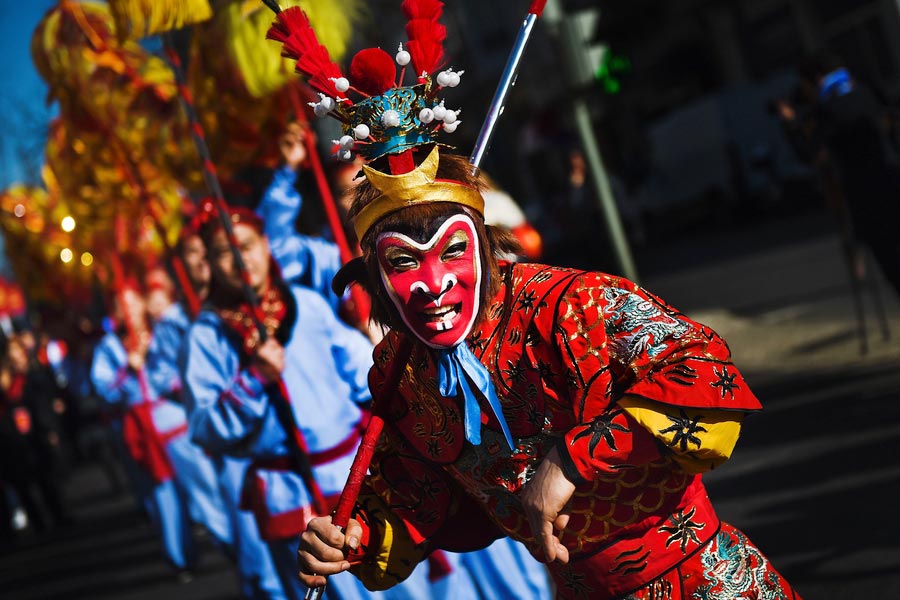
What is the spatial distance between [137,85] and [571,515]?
5276 millimetres

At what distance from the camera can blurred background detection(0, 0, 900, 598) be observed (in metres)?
5.92

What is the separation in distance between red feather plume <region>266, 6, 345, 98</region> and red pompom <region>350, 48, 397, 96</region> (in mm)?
39

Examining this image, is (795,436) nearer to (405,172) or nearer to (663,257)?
(405,172)

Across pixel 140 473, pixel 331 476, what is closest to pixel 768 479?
pixel 331 476

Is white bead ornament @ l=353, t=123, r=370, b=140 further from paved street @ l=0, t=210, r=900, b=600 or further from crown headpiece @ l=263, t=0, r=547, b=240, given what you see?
paved street @ l=0, t=210, r=900, b=600

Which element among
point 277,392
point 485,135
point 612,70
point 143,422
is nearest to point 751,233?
point 612,70

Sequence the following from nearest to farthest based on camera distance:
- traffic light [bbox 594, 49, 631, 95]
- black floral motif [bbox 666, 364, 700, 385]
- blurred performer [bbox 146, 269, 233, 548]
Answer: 1. black floral motif [bbox 666, 364, 700, 385]
2. blurred performer [bbox 146, 269, 233, 548]
3. traffic light [bbox 594, 49, 631, 95]

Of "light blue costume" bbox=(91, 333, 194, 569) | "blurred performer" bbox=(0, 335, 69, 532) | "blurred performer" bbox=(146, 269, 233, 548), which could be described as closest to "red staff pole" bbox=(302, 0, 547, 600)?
"blurred performer" bbox=(146, 269, 233, 548)

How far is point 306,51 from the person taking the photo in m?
2.61

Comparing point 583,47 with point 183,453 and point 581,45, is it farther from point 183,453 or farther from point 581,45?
point 183,453

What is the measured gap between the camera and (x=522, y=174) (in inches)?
1668

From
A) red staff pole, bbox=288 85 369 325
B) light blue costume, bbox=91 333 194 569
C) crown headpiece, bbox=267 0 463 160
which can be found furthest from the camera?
light blue costume, bbox=91 333 194 569

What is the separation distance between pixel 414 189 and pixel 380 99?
0.20 meters

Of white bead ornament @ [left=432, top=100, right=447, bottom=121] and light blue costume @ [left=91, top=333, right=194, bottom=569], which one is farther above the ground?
white bead ornament @ [left=432, top=100, right=447, bottom=121]
